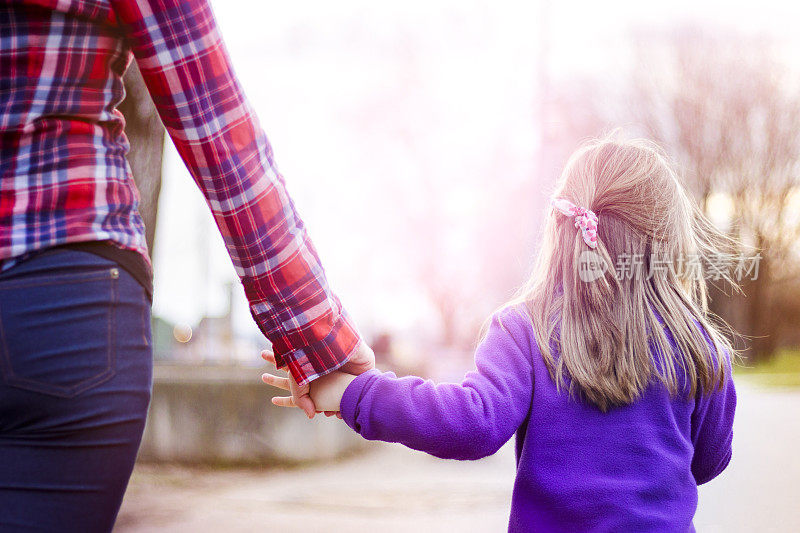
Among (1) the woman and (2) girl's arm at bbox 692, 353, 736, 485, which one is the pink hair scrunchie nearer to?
(2) girl's arm at bbox 692, 353, 736, 485

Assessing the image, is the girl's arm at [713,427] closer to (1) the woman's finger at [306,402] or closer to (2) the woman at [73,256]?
(1) the woman's finger at [306,402]

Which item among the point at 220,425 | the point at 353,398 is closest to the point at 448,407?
the point at 353,398

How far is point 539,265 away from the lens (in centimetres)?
230

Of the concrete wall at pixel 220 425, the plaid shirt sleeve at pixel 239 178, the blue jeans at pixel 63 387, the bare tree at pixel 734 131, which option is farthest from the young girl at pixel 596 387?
the bare tree at pixel 734 131

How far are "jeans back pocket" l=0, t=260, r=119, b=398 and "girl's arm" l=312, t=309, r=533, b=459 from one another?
2.52ft

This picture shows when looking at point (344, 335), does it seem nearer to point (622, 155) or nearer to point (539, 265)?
point (539, 265)

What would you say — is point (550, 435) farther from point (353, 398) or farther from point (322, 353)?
point (322, 353)

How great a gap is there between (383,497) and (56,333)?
497 cm

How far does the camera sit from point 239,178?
160 cm

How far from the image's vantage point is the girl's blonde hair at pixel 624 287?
1.99 m

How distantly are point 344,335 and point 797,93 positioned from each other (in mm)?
20501

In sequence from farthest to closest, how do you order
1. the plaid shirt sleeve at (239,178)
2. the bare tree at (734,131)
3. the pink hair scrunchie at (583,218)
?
the bare tree at (734,131) → the pink hair scrunchie at (583,218) → the plaid shirt sleeve at (239,178)

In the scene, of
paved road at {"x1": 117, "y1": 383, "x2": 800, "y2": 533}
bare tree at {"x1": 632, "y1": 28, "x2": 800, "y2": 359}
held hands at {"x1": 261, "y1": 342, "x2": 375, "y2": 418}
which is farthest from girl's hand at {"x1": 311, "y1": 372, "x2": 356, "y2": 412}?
bare tree at {"x1": 632, "y1": 28, "x2": 800, "y2": 359}

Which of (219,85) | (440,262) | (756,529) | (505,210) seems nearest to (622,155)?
(219,85)
